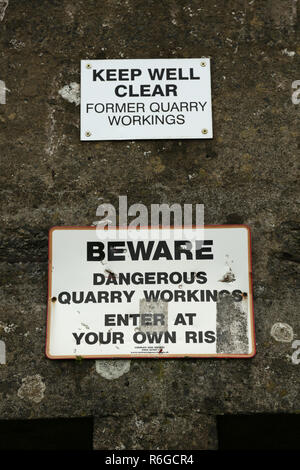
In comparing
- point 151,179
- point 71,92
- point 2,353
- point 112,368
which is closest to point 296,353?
point 112,368

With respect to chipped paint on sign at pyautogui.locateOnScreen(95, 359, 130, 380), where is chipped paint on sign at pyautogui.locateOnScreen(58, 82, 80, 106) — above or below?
above

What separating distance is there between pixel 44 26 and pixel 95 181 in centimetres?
77

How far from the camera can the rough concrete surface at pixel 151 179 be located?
75.2 inches

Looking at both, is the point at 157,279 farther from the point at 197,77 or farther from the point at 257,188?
the point at 197,77

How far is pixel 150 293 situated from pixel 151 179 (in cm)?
50

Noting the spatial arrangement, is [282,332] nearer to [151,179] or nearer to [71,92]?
[151,179]

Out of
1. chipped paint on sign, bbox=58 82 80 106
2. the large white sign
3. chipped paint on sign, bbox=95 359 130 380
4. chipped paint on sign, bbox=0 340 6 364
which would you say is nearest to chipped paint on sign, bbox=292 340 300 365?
chipped paint on sign, bbox=95 359 130 380

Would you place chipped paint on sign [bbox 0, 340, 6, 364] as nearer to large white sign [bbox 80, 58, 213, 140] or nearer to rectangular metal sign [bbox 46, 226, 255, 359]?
rectangular metal sign [bbox 46, 226, 255, 359]

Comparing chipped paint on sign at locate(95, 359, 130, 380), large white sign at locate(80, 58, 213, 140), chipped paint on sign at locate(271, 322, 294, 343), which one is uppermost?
large white sign at locate(80, 58, 213, 140)

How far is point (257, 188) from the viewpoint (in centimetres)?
206

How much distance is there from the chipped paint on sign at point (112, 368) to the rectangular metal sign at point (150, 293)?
1.3 inches

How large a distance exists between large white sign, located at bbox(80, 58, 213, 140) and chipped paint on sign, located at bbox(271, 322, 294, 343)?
881 millimetres

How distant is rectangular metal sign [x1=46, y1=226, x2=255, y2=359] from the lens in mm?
1938
